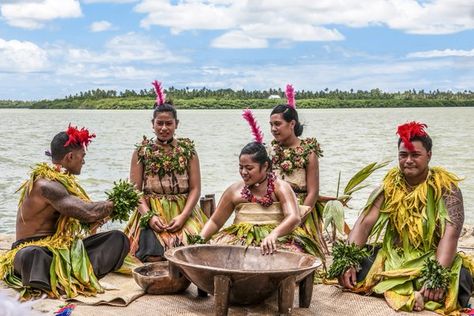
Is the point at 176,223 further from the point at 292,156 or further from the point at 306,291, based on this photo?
the point at 306,291

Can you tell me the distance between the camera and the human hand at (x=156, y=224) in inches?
242

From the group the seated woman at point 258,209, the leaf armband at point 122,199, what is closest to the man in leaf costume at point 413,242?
the seated woman at point 258,209

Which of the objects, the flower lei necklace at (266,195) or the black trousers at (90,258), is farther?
the flower lei necklace at (266,195)

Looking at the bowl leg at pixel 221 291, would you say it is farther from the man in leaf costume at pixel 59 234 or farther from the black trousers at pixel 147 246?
the black trousers at pixel 147 246

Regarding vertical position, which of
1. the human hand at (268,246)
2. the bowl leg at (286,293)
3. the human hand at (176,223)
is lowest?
the bowl leg at (286,293)

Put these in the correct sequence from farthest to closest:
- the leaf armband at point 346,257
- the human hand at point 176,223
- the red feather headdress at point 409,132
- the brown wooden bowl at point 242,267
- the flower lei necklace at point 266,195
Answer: the human hand at point 176,223 → the flower lei necklace at point 266,195 → the leaf armband at point 346,257 → the red feather headdress at point 409,132 → the brown wooden bowl at point 242,267

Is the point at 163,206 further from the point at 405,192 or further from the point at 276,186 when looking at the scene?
the point at 405,192

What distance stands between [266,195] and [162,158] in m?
1.29

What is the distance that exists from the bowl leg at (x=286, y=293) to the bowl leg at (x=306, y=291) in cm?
33

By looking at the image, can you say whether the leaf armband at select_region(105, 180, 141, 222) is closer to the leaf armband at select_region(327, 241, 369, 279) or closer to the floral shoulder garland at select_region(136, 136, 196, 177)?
the floral shoulder garland at select_region(136, 136, 196, 177)

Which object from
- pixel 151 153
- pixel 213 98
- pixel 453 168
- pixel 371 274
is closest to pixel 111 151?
pixel 453 168

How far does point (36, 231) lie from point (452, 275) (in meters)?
2.81

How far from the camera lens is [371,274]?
515 cm

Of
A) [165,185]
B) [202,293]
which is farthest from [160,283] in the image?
[165,185]
